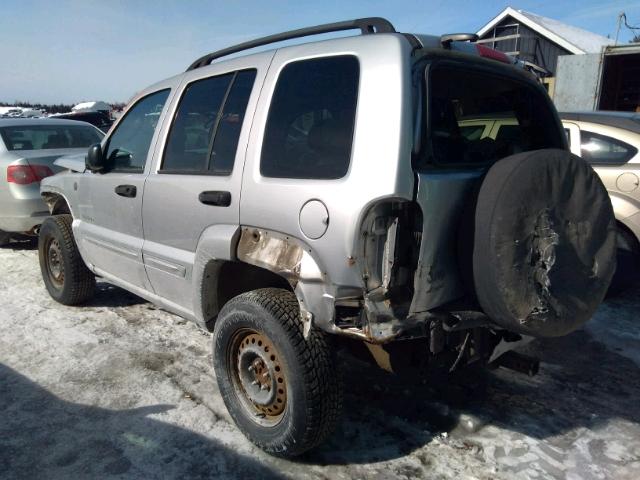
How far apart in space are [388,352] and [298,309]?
472mm

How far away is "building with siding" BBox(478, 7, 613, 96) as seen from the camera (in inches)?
771

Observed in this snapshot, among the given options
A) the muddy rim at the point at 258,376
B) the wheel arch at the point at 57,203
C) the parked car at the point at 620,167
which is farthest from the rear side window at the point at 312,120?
the parked car at the point at 620,167

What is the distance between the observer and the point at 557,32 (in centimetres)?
1991

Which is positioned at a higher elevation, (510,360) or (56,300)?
(510,360)

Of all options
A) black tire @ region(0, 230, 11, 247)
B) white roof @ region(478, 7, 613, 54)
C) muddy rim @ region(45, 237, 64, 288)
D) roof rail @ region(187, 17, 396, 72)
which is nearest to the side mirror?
roof rail @ region(187, 17, 396, 72)

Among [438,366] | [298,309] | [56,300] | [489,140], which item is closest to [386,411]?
[438,366]

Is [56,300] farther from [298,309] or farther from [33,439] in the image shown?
[298,309]

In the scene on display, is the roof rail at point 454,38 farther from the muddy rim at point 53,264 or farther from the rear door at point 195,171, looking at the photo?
the muddy rim at point 53,264

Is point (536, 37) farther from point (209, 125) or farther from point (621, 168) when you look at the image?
point (209, 125)

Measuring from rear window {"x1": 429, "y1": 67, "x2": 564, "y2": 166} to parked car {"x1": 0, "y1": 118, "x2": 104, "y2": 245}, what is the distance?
5.01 meters

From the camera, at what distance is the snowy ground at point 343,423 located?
8.46 ft

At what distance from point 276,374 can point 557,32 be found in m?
21.6

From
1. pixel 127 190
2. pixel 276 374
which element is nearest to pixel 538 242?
pixel 276 374

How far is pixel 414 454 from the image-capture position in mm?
2664
